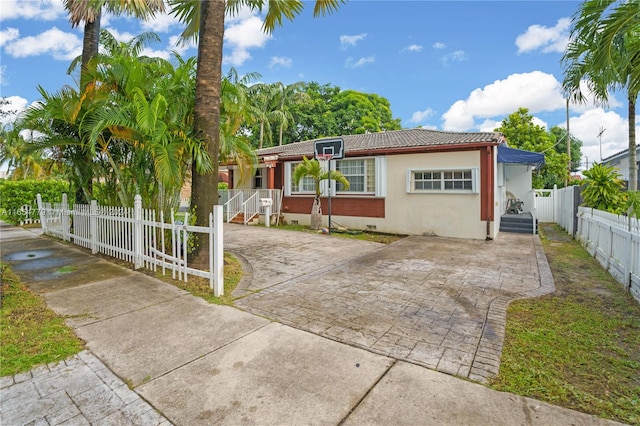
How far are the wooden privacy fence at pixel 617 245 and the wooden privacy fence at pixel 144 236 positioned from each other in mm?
6162

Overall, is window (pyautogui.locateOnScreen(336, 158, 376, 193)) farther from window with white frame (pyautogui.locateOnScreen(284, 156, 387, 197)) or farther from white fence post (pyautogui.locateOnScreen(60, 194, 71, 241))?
white fence post (pyautogui.locateOnScreen(60, 194, 71, 241))

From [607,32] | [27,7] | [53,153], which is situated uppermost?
[27,7]

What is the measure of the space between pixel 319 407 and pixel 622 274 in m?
5.94

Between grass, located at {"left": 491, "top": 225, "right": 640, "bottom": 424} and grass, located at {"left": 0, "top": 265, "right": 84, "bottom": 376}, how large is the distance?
3.99m

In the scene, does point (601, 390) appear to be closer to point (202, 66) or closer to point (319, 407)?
point (319, 407)

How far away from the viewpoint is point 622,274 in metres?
5.43

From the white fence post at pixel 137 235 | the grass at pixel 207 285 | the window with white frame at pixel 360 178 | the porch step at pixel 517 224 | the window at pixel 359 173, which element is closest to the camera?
the grass at pixel 207 285

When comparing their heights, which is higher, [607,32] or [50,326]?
[607,32]

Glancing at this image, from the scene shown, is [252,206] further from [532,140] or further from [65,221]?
[532,140]

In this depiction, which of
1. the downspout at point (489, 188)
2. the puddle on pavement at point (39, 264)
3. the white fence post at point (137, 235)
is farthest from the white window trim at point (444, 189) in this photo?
the puddle on pavement at point (39, 264)

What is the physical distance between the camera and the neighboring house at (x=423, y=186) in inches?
410

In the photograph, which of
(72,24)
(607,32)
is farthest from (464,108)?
(72,24)

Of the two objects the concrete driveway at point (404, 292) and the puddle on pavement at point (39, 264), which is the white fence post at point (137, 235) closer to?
the puddle on pavement at point (39, 264)

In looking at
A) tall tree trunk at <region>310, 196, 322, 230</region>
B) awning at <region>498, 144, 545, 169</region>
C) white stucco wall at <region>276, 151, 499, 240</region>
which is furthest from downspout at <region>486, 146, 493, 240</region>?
tall tree trunk at <region>310, 196, 322, 230</region>
